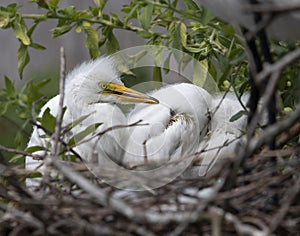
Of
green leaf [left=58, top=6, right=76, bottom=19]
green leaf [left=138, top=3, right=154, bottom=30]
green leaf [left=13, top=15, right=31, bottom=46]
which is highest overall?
green leaf [left=138, top=3, right=154, bottom=30]

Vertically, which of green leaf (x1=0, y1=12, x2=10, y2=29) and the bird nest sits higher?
green leaf (x1=0, y1=12, x2=10, y2=29)

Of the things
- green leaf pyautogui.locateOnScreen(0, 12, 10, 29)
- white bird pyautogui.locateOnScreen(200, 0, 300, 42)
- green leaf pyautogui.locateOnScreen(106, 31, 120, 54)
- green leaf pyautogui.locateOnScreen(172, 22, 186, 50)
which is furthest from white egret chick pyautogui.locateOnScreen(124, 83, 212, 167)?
white bird pyautogui.locateOnScreen(200, 0, 300, 42)

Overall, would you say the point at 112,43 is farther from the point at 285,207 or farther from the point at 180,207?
the point at 285,207

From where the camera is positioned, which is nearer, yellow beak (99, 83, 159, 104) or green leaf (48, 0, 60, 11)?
green leaf (48, 0, 60, 11)

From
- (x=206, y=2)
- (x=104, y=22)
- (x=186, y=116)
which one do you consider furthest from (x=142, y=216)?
(x=186, y=116)

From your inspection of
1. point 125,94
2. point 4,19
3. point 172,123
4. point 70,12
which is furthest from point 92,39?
point 172,123

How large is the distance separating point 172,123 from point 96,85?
0.27m

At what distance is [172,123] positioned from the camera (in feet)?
8.23

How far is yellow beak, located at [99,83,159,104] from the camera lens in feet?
7.80

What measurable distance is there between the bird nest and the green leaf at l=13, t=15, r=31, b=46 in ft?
2.43

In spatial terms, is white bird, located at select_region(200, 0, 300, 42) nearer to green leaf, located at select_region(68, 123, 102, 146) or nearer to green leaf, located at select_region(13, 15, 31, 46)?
green leaf, located at select_region(68, 123, 102, 146)

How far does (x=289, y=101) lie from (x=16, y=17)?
2.45 ft

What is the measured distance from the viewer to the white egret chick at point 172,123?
7.91 feet

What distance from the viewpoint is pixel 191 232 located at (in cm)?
121
